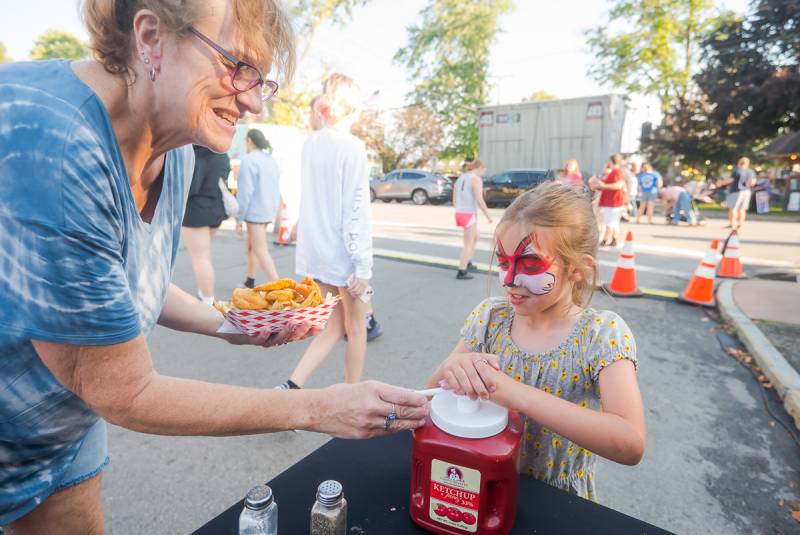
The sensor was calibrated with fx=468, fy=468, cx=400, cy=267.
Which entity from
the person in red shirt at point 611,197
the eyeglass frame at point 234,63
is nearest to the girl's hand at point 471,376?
the eyeglass frame at point 234,63

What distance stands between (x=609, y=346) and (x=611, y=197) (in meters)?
8.80

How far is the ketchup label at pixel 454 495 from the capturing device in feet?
3.35

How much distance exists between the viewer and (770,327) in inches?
188

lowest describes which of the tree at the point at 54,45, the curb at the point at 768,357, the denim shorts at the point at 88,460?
the curb at the point at 768,357

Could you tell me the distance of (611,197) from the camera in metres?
9.35

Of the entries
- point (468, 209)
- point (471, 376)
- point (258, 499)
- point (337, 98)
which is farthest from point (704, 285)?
point (258, 499)

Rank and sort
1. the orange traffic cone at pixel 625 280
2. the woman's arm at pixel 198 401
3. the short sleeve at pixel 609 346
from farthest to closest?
1. the orange traffic cone at pixel 625 280
2. the short sleeve at pixel 609 346
3. the woman's arm at pixel 198 401

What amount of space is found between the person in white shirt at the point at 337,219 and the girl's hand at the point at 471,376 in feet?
5.73

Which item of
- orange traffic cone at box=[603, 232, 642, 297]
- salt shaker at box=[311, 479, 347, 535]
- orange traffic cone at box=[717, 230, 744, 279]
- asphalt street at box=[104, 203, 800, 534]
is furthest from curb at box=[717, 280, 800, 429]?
salt shaker at box=[311, 479, 347, 535]

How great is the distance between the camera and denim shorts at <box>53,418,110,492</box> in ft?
4.43

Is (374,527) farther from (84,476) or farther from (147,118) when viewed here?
(147,118)

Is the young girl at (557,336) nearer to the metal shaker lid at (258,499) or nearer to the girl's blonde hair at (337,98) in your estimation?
the metal shaker lid at (258,499)

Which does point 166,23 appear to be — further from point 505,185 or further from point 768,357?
→ point 505,185

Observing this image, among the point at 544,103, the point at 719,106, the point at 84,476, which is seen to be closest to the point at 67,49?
the point at 544,103
